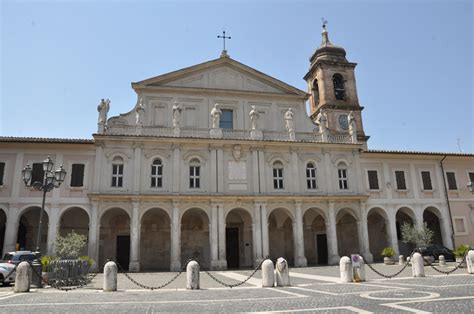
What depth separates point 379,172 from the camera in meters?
27.4

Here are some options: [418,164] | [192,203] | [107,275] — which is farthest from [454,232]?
[107,275]

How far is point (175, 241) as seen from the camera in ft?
73.6

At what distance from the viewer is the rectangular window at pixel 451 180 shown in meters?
28.3

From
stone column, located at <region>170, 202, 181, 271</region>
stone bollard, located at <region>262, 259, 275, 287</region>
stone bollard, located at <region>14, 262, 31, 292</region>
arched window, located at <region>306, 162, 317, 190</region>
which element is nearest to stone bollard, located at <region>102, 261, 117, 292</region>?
stone bollard, located at <region>14, 262, 31, 292</region>

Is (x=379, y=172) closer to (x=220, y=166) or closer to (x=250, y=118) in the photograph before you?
(x=250, y=118)

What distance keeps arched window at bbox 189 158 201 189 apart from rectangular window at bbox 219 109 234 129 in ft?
12.8

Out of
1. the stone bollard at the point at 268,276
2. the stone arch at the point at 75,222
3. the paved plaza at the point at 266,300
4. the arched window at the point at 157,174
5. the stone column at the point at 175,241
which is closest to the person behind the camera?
the paved plaza at the point at 266,300

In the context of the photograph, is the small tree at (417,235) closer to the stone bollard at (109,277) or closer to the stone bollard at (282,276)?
the stone bollard at (282,276)

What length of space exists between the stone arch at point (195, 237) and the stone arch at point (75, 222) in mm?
6512

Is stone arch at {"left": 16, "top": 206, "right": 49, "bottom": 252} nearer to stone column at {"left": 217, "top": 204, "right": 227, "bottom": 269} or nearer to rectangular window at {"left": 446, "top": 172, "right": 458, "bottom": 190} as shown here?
stone column at {"left": 217, "top": 204, "right": 227, "bottom": 269}

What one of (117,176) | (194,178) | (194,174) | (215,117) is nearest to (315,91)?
(215,117)

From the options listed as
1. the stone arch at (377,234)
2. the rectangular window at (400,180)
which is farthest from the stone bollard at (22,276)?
the rectangular window at (400,180)

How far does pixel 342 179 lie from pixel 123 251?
1610cm

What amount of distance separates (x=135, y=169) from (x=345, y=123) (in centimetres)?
2089
